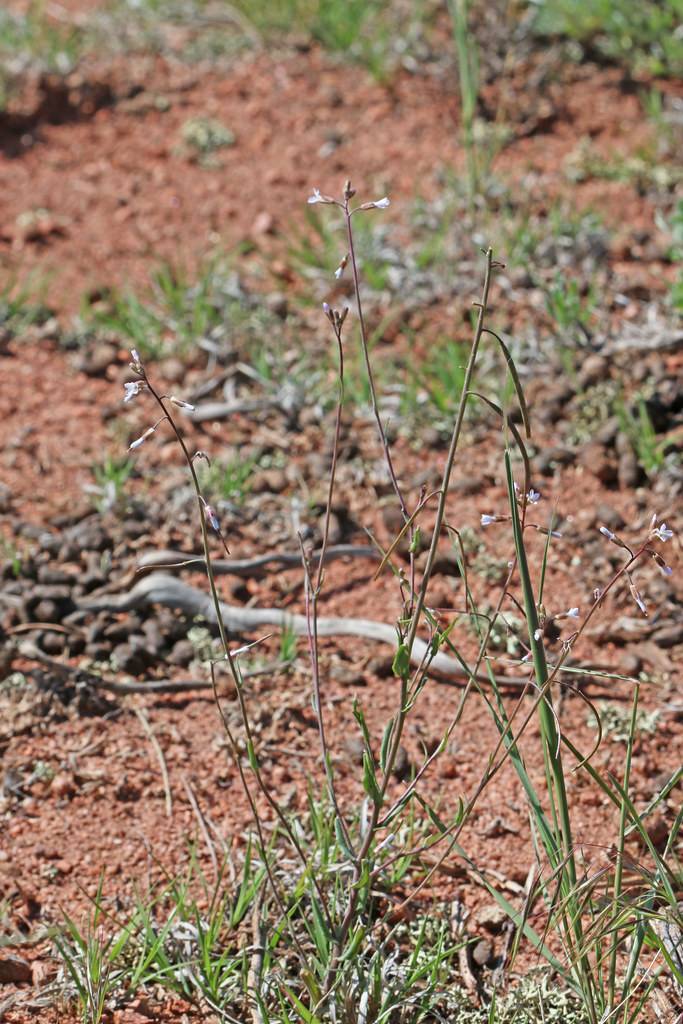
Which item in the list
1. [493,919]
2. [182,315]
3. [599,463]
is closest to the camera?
[493,919]

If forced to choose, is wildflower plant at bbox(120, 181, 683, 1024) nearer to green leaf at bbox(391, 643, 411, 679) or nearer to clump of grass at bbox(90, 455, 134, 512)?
green leaf at bbox(391, 643, 411, 679)

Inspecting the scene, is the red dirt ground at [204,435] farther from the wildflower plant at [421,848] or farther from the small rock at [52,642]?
the small rock at [52,642]

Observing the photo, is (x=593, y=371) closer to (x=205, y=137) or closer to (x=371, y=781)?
(x=371, y=781)

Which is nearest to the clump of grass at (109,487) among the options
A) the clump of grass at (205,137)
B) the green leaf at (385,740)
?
the green leaf at (385,740)

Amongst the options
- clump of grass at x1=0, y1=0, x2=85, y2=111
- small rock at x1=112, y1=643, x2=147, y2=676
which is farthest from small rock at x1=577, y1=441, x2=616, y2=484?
clump of grass at x1=0, y1=0, x2=85, y2=111

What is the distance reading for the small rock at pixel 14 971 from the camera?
2219mm

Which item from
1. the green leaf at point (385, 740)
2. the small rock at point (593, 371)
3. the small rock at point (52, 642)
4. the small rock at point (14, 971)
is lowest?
the small rock at point (14, 971)

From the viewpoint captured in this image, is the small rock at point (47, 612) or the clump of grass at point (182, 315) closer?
the small rock at point (47, 612)

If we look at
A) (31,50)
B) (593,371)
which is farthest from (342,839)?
(31,50)

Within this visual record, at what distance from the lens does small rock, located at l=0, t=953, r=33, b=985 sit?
222 cm

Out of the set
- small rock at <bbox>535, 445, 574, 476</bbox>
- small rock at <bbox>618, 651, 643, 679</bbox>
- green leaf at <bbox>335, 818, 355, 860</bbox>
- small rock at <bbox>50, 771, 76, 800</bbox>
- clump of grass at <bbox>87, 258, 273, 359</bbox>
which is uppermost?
clump of grass at <bbox>87, 258, 273, 359</bbox>

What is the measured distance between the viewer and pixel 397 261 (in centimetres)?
413

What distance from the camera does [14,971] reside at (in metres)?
2.22

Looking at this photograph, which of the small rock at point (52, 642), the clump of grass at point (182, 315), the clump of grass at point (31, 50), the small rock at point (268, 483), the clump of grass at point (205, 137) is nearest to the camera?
the small rock at point (52, 642)
